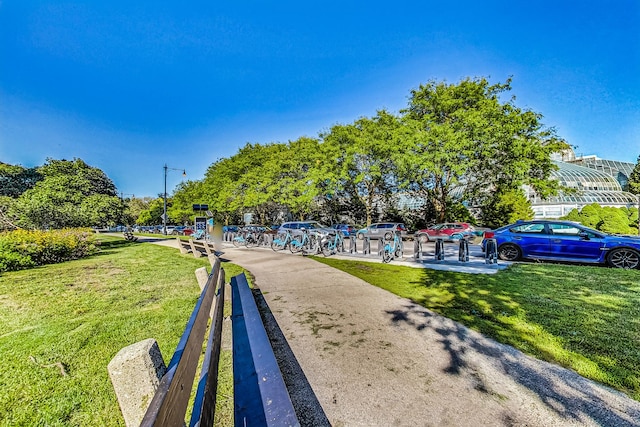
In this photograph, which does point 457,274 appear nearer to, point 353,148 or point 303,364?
point 303,364

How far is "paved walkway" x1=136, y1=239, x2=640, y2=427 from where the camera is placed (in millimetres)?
2367

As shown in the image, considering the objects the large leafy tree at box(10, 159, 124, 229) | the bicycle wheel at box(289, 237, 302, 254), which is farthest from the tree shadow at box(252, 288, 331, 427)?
the large leafy tree at box(10, 159, 124, 229)

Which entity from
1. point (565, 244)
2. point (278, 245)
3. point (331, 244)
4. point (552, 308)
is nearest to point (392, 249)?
point (331, 244)

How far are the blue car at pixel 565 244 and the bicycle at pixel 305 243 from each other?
23.4 feet

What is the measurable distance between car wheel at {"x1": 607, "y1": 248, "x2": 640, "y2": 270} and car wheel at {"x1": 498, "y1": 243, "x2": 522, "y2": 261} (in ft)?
7.52

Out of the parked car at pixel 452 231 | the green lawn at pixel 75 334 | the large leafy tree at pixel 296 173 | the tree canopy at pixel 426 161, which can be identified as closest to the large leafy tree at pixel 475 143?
the tree canopy at pixel 426 161

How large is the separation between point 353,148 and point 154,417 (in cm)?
2274

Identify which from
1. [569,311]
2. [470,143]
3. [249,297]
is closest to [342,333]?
[249,297]

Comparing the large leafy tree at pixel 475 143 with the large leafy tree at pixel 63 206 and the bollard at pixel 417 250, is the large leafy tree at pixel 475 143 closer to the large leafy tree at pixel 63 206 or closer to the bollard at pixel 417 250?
the bollard at pixel 417 250

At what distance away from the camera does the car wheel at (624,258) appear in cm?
849

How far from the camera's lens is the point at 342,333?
161 inches

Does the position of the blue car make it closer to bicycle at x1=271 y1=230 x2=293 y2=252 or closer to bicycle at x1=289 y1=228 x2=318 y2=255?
bicycle at x1=289 y1=228 x2=318 y2=255

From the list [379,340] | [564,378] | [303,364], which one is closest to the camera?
[564,378]

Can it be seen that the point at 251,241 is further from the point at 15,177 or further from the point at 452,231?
the point at 15,177
